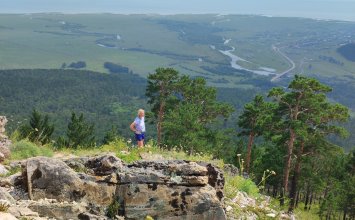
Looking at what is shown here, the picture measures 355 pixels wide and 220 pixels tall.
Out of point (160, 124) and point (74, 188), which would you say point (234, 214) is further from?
point (160, 124)

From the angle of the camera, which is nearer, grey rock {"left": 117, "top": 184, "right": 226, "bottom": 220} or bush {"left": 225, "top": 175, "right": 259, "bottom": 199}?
grey rock {"left": 117, "top": 184, "right": 226, "bottom": 220}

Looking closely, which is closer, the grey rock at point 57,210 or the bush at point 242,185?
the grey rock at point 57,210

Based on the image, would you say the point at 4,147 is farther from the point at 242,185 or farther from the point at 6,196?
the point at 242,185

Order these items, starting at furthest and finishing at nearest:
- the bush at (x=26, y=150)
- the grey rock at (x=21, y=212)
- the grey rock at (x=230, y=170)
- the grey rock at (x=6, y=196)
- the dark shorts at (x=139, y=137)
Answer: the dark shorts at (x=139, y=137)
the grey rock at (x=230, y=170)
the bush at (x=26, y=150)
the grey rock at (x=6, y=196)
the grey rock at (x=21, y=212)

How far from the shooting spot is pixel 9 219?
6531 millimetres

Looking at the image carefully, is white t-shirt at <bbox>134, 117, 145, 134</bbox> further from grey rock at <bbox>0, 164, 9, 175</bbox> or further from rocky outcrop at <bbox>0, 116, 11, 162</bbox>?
grey rock at <bbox>0, 164, 9, 175</bbox>

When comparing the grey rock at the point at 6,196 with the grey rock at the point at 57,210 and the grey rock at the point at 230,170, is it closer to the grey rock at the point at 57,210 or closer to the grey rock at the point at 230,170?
the grey rock at the point at 57,210

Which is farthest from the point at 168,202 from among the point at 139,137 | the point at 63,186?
the point at 139,137

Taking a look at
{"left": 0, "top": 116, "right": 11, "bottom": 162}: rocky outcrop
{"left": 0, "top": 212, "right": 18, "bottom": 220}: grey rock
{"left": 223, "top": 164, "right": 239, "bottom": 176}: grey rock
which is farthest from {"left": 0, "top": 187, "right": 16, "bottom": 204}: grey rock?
{"left": 223, "top": 164, "right": 239, "bottom": 176}: grey rock

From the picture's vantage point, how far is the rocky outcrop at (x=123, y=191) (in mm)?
8805

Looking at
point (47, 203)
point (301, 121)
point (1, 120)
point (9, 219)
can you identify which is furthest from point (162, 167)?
point (301, 121)

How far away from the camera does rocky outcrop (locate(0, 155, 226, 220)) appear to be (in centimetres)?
880

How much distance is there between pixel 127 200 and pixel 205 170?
1.87 m

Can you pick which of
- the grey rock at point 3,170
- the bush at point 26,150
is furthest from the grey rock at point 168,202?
the bush at point 26,150
